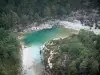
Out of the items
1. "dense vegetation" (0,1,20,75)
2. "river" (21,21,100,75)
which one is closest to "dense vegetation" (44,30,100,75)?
"river" (21,21,100,75)

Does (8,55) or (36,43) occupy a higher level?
(8,55)

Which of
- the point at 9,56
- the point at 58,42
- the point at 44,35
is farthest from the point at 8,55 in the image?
the point at 44,35

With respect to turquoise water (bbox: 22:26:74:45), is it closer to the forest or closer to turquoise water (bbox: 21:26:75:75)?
turquoise water (bbox: 21:26:75:75)

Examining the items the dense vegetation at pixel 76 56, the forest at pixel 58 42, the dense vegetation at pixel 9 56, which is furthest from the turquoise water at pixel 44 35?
the dense vegetation at pixel 76 56

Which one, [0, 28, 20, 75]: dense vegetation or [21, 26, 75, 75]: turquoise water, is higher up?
[0, 28, 20, 75]: dense vegetation

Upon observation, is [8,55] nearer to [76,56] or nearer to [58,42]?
[58,42]

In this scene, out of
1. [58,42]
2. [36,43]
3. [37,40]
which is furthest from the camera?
[37,40]

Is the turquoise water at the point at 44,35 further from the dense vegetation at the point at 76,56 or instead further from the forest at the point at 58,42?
the dense vegetation at the point at 76,56

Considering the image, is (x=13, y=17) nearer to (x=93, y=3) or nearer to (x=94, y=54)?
(x=93, y=3)
